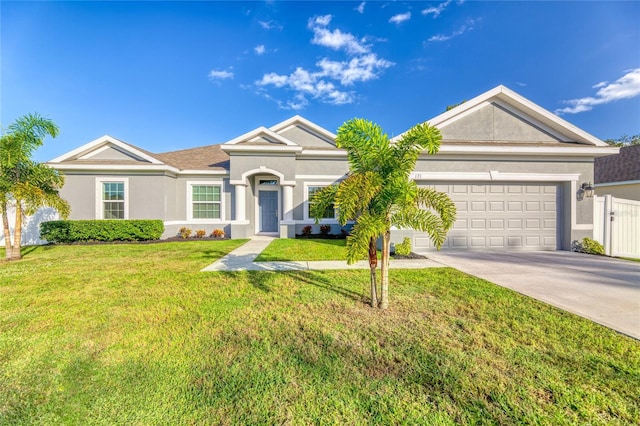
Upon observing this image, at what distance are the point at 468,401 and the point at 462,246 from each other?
8.12 meters

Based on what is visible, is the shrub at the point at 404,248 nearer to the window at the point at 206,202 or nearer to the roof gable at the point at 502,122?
the roof gable at the point at 502,122

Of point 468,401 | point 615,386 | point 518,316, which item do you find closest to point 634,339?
point 518,316

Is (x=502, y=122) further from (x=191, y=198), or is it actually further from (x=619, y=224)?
(x=191, y=198)

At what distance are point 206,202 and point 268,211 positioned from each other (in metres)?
3.42

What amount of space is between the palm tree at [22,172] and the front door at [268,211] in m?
7.93

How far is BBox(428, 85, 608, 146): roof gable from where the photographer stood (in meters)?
9.45

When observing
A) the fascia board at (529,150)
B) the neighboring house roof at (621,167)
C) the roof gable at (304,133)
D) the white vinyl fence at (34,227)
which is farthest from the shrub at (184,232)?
the neighboring house roof at (621,167)

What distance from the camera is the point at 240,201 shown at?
488 inches

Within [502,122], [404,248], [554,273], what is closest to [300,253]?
[404,248]

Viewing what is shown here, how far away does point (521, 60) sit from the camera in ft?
40.1

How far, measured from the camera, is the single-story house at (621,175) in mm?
13320

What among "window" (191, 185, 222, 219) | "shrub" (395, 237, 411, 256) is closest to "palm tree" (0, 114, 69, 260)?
"window" (191, 185, 222, 219)

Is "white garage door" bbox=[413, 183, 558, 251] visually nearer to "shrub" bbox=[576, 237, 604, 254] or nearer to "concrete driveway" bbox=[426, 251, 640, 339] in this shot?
"concrete driveway" bbox=[426, 251, 640, 339]

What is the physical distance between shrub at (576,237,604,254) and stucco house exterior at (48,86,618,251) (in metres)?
0.30
